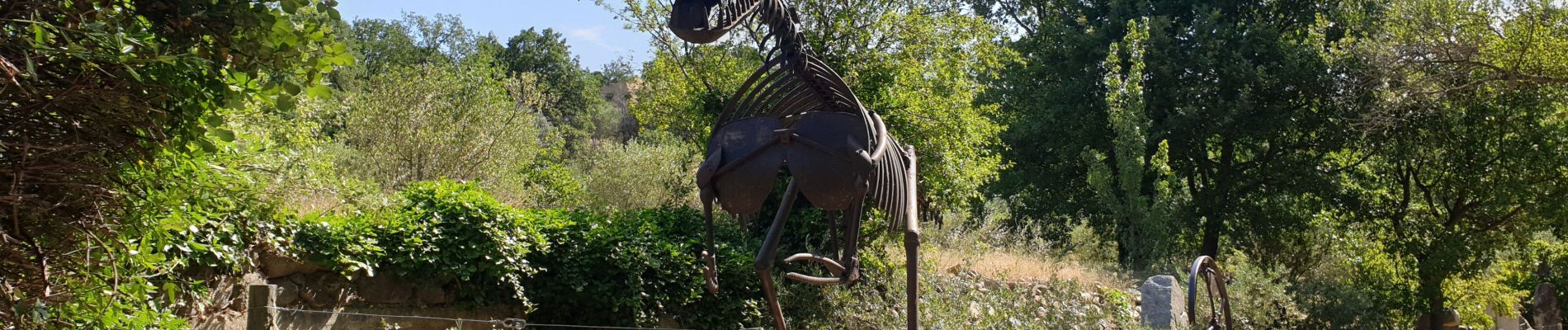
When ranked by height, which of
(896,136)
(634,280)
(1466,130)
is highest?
(1466,130)

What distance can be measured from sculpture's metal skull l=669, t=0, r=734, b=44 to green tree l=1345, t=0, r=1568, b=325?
11.2 m

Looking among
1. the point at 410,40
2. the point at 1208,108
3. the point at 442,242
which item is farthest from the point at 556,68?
the point at 442,242

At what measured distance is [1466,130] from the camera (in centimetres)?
1477

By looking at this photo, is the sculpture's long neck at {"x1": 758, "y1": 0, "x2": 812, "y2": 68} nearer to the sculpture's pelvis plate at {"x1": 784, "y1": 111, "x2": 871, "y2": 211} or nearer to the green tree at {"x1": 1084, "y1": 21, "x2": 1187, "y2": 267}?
the sculpture's pelvis plate at {"x1": 784, "y1": 111, "x2": 871, "y2": 211}

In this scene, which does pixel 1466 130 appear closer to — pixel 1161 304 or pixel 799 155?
pixel 1161 304

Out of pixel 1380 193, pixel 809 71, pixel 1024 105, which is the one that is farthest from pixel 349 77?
pixel 809 71

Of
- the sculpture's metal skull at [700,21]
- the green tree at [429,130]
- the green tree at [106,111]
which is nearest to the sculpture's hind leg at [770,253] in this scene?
the sculpture's metal skull at [700,21]

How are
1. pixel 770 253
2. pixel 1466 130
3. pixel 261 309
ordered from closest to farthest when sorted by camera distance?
pixel 770 253, pixel 261 309, pixel 1466 130

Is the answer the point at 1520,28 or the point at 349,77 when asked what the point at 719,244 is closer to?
the point at 1520,28

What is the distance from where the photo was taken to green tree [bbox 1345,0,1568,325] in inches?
511

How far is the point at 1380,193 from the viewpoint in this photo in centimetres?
1739

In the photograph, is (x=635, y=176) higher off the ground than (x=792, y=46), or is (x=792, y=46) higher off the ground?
(x=635, y=176)

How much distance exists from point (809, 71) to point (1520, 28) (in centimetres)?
1078

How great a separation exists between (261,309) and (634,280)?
11.1 feet
